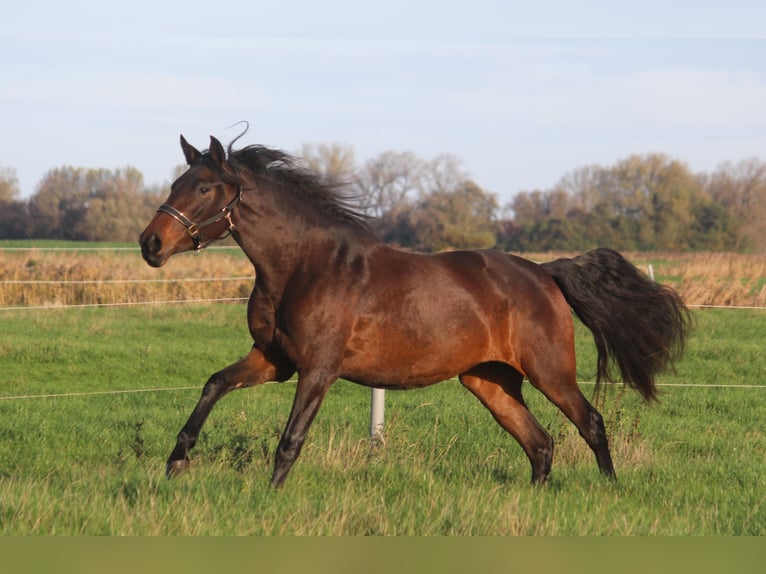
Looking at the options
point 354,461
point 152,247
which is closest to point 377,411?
point 354,461

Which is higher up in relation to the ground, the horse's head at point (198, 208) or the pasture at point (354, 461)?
the horse's head at point (198, 208)

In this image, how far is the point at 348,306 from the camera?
20.6 ft

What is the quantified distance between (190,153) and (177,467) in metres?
1.98

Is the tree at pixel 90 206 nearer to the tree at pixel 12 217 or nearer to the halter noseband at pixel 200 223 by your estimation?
the tree at pixel 12 217

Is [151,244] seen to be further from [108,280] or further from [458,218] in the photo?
[458,218]

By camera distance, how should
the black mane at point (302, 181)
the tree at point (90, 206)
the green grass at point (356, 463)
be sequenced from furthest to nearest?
1. the tree at point (90, 206)
2. the black mane at point (302, 181)
3. the green grass at point (356, 463)

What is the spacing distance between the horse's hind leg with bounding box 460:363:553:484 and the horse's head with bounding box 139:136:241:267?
2.08 m

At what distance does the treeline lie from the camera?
58344 mm

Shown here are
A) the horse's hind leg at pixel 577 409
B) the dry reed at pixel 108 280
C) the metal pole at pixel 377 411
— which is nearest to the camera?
the horse's hind leg at pixel 577 409

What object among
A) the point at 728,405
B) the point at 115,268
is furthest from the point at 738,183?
the point at 728,405

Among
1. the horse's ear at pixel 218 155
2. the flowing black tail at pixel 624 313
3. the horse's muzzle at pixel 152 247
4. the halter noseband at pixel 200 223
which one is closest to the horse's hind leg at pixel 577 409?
the flowing black tail at pixel 624 313

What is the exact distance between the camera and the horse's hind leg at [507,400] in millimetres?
6949

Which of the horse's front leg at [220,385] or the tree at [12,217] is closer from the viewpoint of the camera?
the horse's front leg at [220,385]

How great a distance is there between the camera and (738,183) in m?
75.4
